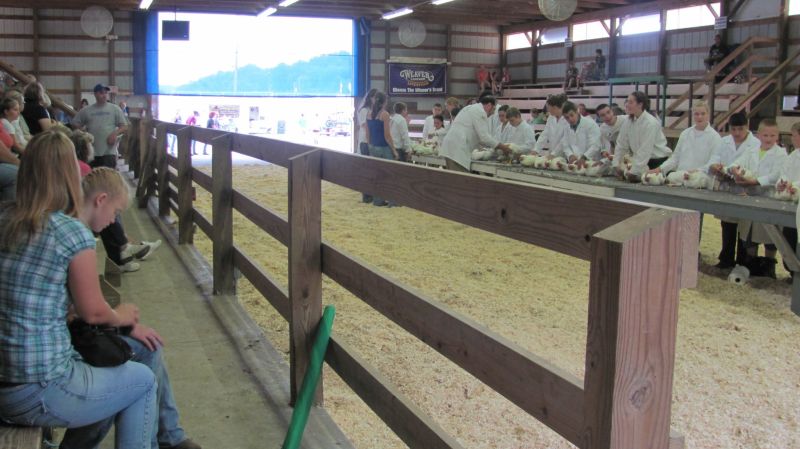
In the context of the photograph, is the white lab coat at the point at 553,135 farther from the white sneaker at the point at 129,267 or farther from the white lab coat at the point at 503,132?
the white sneaker at the point at 129,267

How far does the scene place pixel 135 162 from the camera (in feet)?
39.9

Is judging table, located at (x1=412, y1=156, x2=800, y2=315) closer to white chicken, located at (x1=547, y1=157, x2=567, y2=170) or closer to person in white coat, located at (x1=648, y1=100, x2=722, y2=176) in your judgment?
person in white coat, located at (x1=648, y1=100, x2=722, y2=176)

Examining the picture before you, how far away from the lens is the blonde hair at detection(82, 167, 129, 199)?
2441 mm

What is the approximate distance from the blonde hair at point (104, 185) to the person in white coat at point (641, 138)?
6.11 m

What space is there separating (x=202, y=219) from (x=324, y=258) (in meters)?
3.14

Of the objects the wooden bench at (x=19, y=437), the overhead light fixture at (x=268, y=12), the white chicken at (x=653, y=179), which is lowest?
the wooden bench at (x=19, y=437)

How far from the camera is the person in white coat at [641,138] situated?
26.1 feet

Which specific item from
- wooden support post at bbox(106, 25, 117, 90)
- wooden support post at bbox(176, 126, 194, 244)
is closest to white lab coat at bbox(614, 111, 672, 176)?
wooden support post at bbox(176, 126, 194, 244)

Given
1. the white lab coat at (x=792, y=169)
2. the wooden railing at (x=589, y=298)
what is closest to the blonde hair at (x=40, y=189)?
the wooden railing at (x=589, y=298)

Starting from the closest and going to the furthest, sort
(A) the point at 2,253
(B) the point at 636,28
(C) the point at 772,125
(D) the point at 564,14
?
(A) the point at 2,253, (C) the point at 772,125, (D) the point at 564,14, (B) the point at 636,28

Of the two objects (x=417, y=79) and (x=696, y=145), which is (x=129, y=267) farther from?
(x=417, y=79)

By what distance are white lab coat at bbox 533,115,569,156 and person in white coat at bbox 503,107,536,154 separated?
0.31 metres

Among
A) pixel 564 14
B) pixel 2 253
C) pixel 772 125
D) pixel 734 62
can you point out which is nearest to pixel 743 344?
pixel 772 125

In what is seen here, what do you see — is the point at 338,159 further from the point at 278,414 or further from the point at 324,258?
the point at 278,414
